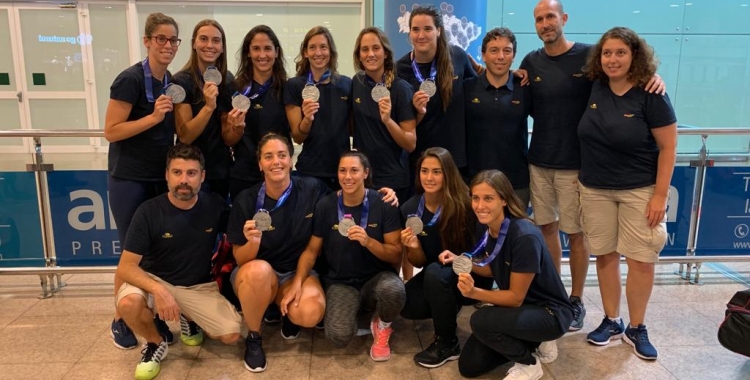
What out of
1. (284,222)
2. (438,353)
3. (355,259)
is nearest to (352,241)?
(355,259)

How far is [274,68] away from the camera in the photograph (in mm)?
3643

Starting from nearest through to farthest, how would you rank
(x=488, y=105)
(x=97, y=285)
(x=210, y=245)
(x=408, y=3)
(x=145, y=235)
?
(x=145, y=235)
(x=210, y=245)
(x=488, y=105)
(x=97, y=285)
(x=408, y=3)

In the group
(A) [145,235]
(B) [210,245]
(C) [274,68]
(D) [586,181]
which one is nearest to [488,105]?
(D) [586,181]

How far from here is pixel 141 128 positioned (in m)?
3.25

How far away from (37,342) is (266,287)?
1627 millimetres

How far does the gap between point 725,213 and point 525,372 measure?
2709mm

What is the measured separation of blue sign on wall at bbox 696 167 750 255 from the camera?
177 inches

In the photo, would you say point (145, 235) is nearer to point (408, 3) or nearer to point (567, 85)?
point (567, 85)

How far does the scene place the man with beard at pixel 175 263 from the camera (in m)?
3.11

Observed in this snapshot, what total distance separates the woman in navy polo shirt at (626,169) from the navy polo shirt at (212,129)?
2267mm

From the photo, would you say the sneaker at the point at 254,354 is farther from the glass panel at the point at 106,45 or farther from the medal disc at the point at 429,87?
the glass panel at the point at 106,45

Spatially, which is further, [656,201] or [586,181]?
[586,181]

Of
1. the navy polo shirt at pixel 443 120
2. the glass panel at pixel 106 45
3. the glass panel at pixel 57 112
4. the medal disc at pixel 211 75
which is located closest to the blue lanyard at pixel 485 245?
the navy polo shirt at pixel 443 120

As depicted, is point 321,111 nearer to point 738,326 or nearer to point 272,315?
point 272,315
